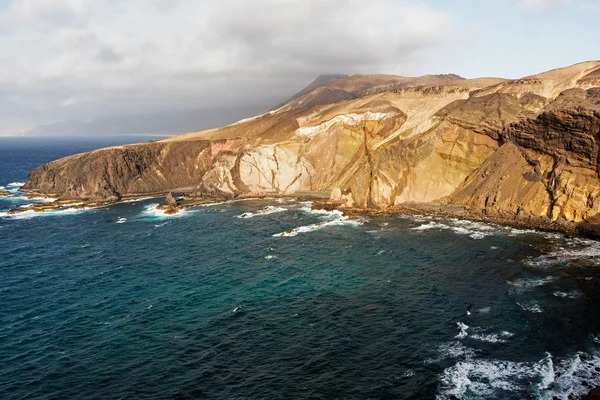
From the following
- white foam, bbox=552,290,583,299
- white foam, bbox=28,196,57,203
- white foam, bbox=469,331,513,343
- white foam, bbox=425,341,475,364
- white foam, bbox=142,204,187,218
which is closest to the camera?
white foam, bbox=425,341,475,364

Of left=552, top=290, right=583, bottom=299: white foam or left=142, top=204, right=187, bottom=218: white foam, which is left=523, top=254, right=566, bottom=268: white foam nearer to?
left=552, top=290, right=583, bottom=299: white foam

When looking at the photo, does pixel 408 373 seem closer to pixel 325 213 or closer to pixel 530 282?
pixel 530 282

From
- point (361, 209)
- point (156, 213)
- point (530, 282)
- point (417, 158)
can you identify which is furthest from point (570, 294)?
point (156, 213)

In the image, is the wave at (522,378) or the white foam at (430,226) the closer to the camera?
the wave at (522,378)

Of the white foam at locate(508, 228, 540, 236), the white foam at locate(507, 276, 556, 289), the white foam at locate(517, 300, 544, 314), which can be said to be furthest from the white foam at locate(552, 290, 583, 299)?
the white foam at locate(508, 228, 540, 236)

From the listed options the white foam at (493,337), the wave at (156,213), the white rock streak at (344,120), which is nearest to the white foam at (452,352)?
the white foam at (493,337)

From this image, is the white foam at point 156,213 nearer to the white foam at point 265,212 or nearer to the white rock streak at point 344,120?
the white foam at point 265,212

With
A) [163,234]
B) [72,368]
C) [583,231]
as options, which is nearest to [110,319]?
[72,368]
